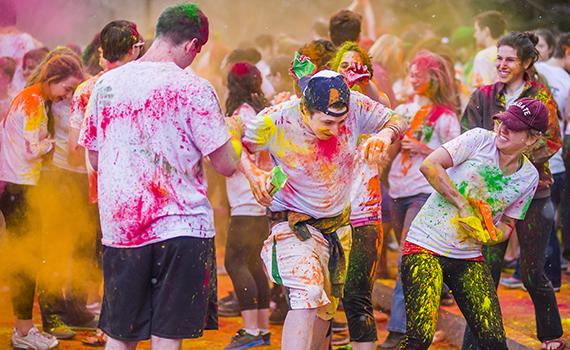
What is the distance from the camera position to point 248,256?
7.80 meters

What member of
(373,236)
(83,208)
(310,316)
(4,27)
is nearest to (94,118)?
(310,316)

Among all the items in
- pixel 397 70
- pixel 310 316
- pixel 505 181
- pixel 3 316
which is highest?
pixel 397 70

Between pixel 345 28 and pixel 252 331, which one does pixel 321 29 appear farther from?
pixel 252 331

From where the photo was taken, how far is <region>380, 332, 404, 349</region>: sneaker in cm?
740

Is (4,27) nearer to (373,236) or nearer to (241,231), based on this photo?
(241,231)

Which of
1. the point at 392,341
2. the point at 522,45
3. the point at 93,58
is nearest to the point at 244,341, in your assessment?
the point at 392,341

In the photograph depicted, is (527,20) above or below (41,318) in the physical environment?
above

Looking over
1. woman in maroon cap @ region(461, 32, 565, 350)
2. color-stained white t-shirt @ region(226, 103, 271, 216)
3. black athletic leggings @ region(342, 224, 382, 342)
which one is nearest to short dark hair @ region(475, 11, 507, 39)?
woman in maroon cap @ region(461, 32, 565, 350)

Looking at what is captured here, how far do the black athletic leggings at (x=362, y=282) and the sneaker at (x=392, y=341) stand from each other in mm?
1112

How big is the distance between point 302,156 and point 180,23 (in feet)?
3.75

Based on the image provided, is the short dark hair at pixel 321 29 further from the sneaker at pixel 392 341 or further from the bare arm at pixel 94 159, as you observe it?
the bare arm at pixel 94 159

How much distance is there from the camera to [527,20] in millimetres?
15602

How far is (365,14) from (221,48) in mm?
1990

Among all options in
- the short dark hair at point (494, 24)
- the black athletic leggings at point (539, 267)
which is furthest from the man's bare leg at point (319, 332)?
the short dark hair at point (494, 24)
